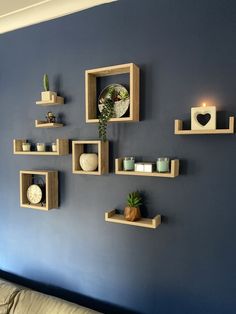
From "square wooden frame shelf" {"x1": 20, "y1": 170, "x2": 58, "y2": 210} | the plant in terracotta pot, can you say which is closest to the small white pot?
"square wooden frame shelf" {"x1": 20, "y1": 170, "x2": 58, "y2": 210}

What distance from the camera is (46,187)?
5.61ft

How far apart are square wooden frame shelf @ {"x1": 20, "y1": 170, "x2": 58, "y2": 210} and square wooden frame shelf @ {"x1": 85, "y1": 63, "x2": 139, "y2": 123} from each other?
539 millimetres

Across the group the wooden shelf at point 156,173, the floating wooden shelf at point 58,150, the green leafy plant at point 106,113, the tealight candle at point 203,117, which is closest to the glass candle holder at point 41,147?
the floating wooden shelf at point 58,150

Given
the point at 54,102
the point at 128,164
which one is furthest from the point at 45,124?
the point at 128,164

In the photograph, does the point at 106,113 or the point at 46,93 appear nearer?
the point at 106,113

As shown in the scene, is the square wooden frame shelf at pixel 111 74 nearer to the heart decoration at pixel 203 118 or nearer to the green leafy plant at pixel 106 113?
the green leafy plant at pixel 106 113

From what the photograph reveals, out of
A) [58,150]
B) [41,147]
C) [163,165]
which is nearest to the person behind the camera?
[163,165]

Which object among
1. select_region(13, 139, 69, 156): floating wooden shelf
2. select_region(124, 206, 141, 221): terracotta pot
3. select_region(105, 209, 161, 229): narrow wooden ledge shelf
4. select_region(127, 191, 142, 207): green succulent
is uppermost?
select_region(13, 139, 69, 156): floating wooden shelf

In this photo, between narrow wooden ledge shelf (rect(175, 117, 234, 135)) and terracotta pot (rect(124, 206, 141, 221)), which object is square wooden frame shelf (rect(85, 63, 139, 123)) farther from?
terracotta pot (rect(124, 206, 141, 221))

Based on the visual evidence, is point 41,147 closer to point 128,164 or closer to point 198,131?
point 128,164

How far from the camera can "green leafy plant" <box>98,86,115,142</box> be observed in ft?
4.75

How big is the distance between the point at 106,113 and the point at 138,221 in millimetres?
681

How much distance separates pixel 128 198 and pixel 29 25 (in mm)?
1587

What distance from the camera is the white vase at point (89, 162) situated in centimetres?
153
